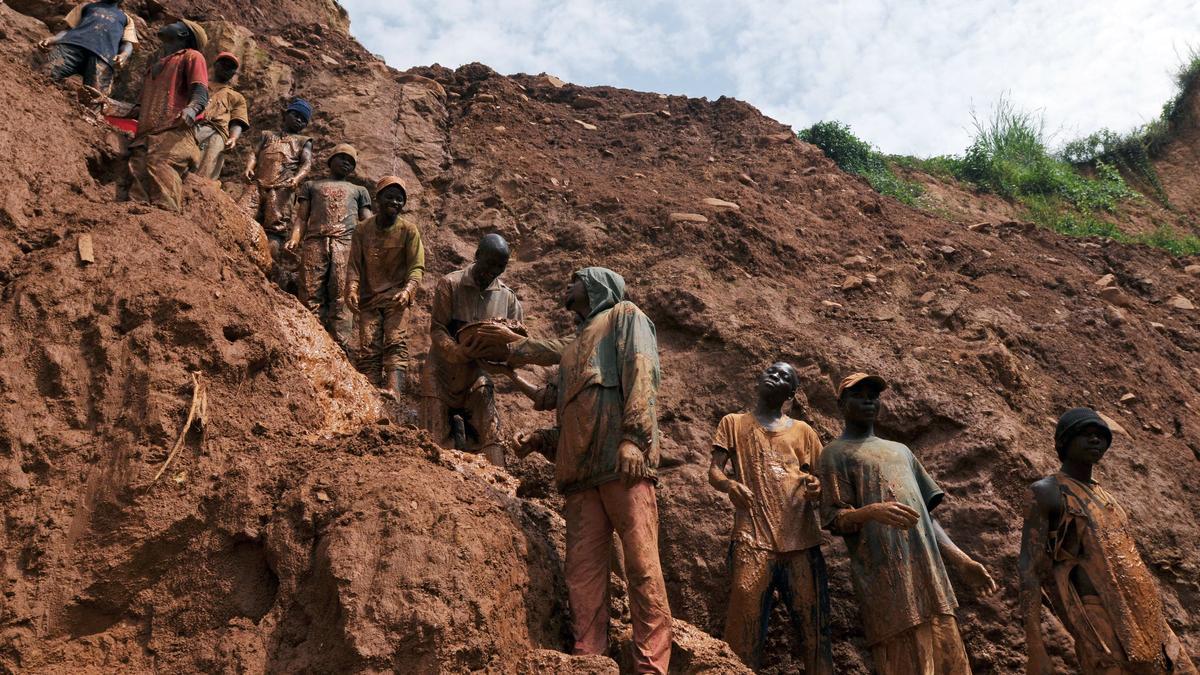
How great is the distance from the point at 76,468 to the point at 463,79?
38.2 ft

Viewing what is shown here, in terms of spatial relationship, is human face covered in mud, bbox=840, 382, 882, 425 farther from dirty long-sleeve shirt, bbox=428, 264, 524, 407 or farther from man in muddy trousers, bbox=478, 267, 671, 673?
dirty long-sleeve shirt, bbox=428, 264, 524, 407

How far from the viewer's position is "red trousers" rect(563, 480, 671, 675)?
6.04 m

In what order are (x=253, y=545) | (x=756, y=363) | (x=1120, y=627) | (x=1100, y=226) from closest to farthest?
(x=253, y=545) → (x=1120, y=627) → (x=756, y=363) → (x=1100, y=226)

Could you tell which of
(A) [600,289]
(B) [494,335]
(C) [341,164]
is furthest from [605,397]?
(C) [341,164]

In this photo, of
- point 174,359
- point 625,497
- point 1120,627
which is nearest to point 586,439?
point 625,497

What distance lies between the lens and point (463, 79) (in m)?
16.7

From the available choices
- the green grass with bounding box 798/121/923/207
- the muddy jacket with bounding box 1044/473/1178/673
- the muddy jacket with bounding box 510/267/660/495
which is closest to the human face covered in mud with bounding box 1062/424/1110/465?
the muddy jacket with bounding box 1044/473/1178/673

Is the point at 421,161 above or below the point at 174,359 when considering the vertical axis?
above

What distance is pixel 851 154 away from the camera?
63.2ft

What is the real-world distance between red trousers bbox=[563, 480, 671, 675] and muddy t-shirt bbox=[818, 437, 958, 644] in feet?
5.99

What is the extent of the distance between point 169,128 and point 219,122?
2242mm

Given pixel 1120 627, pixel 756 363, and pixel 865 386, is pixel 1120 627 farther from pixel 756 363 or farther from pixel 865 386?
pixel 756 363

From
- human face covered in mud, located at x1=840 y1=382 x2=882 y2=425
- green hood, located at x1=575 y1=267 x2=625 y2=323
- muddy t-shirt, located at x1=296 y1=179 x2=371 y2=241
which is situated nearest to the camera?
green hood, located at x1=575 y1=267 x2=625 y2=323

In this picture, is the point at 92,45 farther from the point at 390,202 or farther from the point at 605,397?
the point at 605,397
